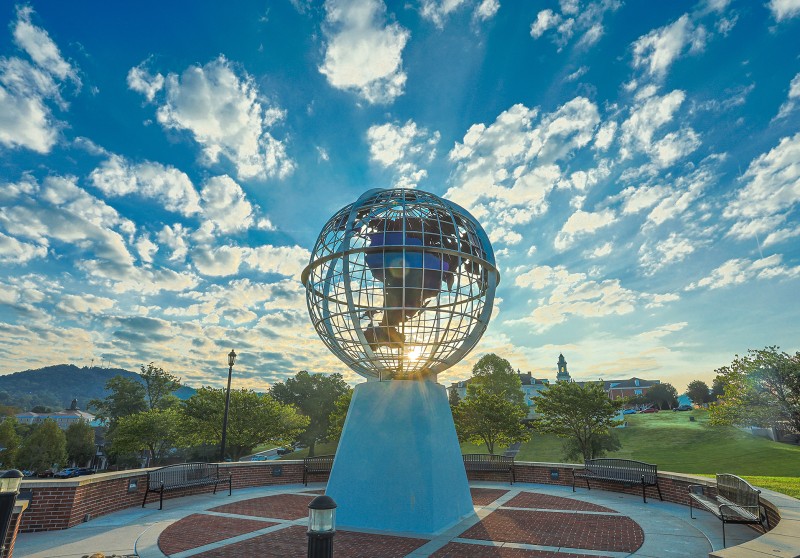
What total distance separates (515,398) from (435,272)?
5925cm

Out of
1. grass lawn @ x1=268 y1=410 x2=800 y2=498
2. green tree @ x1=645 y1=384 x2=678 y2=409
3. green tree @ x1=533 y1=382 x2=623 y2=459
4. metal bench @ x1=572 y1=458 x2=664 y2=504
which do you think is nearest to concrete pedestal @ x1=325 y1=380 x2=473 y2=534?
metal bench @ x1=572 y1=458 x2=664 y2=504

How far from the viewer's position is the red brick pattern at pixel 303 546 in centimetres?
783

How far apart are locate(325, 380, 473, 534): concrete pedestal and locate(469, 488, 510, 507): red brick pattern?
157 centimetres

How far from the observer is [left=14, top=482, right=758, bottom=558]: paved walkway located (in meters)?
7.81

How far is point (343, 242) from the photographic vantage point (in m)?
11.6

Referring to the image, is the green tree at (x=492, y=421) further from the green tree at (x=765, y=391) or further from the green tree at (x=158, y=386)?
the green tree at (x=158, y=386)

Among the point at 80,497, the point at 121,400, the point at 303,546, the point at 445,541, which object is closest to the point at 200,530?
the point at 303,546

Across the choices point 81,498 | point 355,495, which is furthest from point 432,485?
point 81,498

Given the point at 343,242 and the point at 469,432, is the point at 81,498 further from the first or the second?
the point at 469,432

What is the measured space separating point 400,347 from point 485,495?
6414mm

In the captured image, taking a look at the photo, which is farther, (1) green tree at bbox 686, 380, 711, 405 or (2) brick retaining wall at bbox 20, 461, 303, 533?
(1) green tree at bbox 686, 380, 711, 405

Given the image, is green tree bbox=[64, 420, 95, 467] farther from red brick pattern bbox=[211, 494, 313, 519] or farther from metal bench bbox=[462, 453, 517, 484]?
metal bench bbox=[462, 453, 517, 484]

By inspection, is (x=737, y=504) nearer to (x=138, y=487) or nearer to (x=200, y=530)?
(x=200, y=530)

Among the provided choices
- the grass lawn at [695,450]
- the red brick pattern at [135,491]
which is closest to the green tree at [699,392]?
the grass lawn at [695,450]
